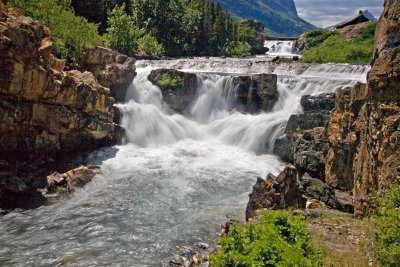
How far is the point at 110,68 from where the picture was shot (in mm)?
36312

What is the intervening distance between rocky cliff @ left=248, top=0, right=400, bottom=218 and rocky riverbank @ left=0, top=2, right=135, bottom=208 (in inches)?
562

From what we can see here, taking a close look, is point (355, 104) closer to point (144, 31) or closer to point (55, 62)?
point (55, 62)

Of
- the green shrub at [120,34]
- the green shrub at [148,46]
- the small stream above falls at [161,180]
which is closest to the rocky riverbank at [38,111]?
the small stream above falls at [161,180]

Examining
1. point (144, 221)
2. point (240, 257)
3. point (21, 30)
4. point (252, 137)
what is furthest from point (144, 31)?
point (240, 257)

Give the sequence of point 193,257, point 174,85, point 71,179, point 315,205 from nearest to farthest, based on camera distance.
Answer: point 193,257
point 315,205
point 71,179
point 174,85

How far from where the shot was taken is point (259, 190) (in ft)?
65.0

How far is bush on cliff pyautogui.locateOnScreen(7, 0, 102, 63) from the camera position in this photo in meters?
33.3

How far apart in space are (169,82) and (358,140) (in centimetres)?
2379

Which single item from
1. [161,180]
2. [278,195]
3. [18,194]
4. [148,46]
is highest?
[148,46]

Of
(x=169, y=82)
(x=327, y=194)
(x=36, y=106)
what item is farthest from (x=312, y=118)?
(x=36, y=106)

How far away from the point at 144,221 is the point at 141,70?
2631 cm

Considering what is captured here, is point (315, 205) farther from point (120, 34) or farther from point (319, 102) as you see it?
point (120, 34)

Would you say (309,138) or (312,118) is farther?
(312,118)

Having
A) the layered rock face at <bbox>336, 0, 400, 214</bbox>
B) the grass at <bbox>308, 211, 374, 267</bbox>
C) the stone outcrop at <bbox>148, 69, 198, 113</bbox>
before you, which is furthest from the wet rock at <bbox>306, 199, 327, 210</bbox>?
the stone outcrop at <bbox>148, 69, 198, 113</bbox>
